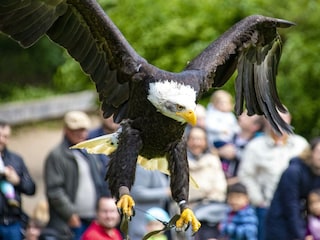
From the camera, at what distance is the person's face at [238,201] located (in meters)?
11.4

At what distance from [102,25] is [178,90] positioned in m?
0.88

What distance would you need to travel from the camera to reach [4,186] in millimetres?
11203

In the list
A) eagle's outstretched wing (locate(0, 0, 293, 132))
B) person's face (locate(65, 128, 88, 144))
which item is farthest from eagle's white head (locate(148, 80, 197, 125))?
person's face (locate(65, 128, 88, 144))

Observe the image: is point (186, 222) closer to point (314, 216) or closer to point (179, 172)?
point (179, 172)

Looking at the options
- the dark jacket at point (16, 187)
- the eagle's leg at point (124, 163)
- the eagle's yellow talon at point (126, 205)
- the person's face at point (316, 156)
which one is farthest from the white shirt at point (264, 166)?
the eagle's yellow talon at point (126, 205)

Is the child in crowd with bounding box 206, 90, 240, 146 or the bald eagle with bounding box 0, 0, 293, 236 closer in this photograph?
the bald eagle with bounding box 0, 0, 293, 236

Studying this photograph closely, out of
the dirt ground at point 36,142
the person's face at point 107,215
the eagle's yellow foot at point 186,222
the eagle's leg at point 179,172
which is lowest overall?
the dirt ground at point 36,142

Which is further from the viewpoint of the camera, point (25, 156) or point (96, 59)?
point (25, 156)

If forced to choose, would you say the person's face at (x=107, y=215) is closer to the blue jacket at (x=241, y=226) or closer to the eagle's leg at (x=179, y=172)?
the blue jacket at (x=241, y=226)

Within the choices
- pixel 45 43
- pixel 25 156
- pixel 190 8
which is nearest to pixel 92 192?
pixel 190 8

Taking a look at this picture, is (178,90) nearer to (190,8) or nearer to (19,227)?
(19,227)

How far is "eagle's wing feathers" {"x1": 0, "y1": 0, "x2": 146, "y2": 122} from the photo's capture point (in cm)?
958

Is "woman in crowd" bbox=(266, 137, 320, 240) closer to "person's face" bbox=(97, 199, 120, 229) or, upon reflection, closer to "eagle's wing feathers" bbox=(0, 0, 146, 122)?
"person's face" bbox=(97, 199, 120, 229)

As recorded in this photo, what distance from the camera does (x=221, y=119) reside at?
43.8ft
